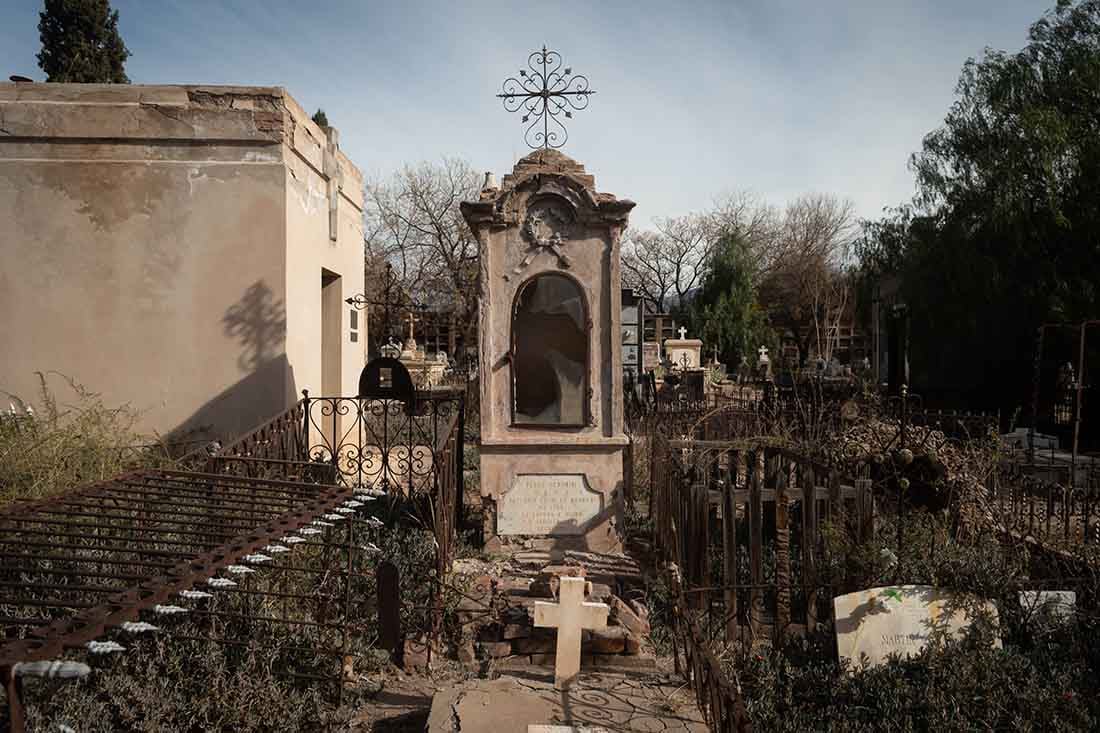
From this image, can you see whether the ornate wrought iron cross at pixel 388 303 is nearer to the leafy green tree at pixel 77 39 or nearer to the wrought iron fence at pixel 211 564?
the wrought iron fence at pixel 211 564

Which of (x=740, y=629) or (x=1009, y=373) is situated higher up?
(x=1009, y=373)

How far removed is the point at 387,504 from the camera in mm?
7668

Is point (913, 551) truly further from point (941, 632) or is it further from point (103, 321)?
point (103, 321)

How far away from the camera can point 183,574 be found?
253 cm

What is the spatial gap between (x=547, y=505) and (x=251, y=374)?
3.79m

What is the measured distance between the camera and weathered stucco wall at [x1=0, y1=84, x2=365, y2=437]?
8508 millimetres

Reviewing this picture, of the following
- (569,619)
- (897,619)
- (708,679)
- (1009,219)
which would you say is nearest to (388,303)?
(569,619)

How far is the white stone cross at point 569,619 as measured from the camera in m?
4.40

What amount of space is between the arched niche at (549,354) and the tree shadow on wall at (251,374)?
2908 millimetres

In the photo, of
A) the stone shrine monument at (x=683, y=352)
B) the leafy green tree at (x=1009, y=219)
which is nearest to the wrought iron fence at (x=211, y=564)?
the leafy green tree at (x=1009, y=219)

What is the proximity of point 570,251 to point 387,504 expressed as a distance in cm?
300

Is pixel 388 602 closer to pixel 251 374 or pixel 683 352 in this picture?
pixel 251 374

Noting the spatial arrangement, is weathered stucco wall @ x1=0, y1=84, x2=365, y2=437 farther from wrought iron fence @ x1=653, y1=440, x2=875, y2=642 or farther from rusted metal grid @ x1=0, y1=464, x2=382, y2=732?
wrought iron fence @ x1=653, y1=440, x2=875, y2=642

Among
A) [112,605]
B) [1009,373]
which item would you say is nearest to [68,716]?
[112,605]
